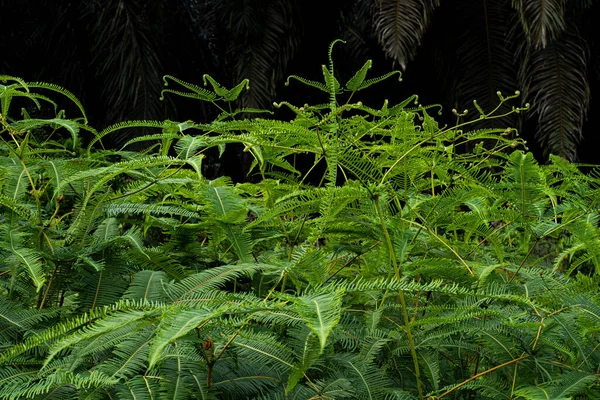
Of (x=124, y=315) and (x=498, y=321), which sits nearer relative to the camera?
(x=124, y=315)

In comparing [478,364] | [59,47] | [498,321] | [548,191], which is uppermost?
[548,191]

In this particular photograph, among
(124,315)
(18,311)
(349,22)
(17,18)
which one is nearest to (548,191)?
(124,315)

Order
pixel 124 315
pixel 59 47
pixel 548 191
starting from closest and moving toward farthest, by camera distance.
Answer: pixel 124 315
pixel 548 191
pixel 59 47

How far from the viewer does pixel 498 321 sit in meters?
1.00

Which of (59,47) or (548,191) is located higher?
(548,191)

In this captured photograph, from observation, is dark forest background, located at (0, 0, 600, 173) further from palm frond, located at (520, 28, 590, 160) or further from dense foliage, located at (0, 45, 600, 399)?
dense foliage, located at (0, 45, 600, 399)

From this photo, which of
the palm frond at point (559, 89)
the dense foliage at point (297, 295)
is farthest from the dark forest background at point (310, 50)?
the dense foliage at point (297, 295)

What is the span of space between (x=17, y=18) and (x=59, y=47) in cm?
77

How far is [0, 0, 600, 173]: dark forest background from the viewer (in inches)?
249

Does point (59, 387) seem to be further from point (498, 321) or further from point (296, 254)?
point (498, 321)

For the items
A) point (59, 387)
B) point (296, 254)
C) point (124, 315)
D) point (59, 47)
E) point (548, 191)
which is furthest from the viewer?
point (59, 47)

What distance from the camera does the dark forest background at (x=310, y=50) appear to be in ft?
20.8

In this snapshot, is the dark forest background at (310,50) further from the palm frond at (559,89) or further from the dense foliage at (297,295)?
the dense foliage at (297,295)

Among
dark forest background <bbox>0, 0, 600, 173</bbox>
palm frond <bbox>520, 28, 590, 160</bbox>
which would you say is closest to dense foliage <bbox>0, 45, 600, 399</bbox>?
dark forest background <bbox>0, 0, 600, 173</bbox>
